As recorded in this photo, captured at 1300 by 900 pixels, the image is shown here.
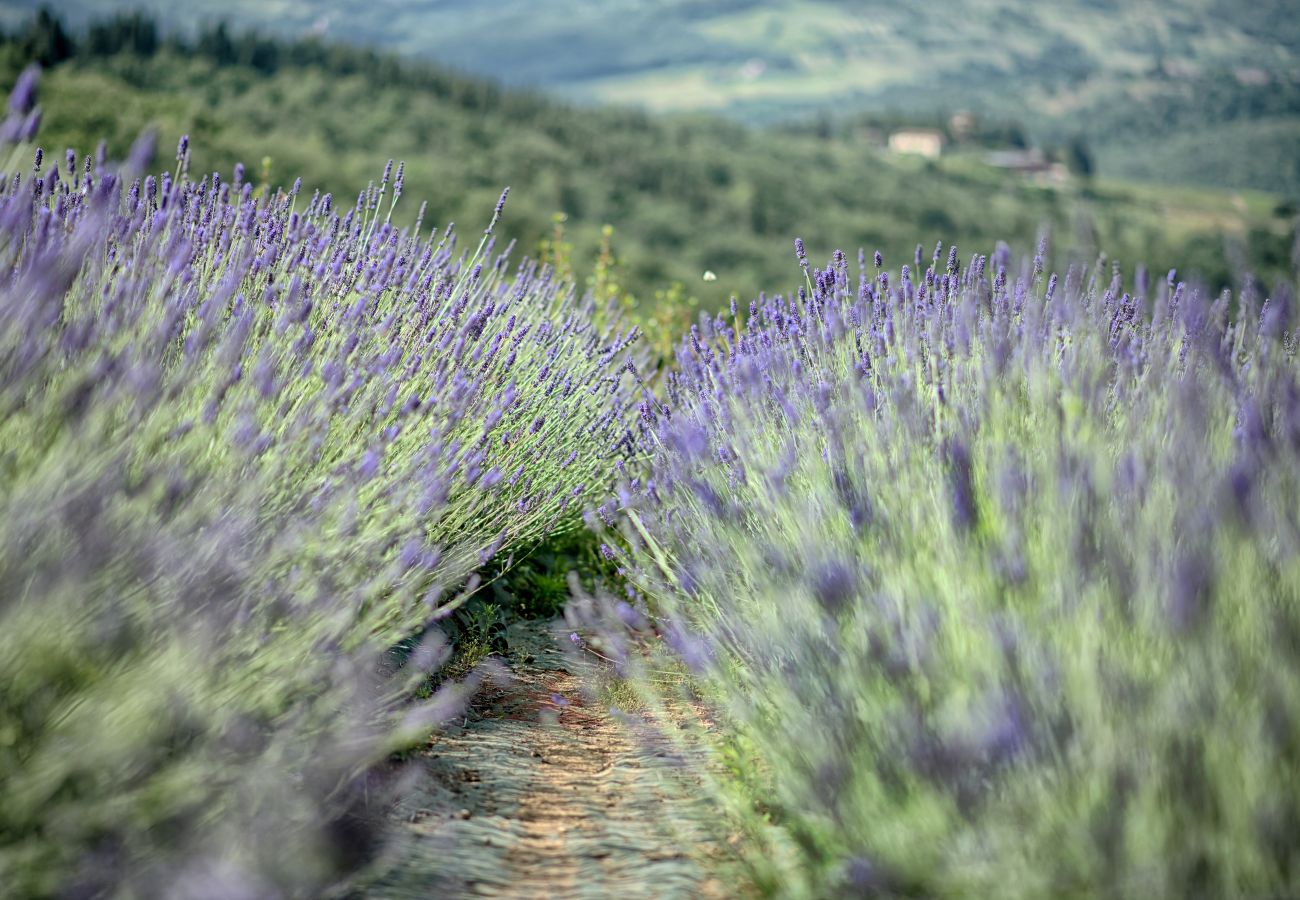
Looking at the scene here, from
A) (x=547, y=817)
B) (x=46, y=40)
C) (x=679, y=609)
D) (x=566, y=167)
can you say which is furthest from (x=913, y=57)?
(x=547, y=817)

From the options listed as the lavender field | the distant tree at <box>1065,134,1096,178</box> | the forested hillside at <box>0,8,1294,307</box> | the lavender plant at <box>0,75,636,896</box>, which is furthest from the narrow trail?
the distant tree at <box>1065,134,1096,178</box>

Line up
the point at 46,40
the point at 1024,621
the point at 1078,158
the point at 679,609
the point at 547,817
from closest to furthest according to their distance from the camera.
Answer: the point at 1024,621 < the point at 547,817 < the point at 679,609 < the point at 46,40 < the point at 1078,158

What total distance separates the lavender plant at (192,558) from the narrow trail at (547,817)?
0.42ft

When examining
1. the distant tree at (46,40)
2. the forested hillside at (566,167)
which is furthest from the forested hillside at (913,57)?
the forested hillside at (566,167)

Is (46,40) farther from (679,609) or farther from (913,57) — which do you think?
(913,57)

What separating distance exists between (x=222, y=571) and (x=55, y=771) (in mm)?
398

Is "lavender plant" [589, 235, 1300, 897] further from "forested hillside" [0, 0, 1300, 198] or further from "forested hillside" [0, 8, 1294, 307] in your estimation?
"forested hillside" [0, 8, 1294, 307]

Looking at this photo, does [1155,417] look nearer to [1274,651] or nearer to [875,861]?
[1274,651]

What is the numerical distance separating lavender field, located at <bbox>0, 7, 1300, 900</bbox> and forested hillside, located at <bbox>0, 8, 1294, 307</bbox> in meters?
24.3

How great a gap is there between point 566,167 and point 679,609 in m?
48.4

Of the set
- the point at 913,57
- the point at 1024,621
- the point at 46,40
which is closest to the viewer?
the point at 1024,621

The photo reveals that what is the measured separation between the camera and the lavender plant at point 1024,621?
→ 1344 millimetres

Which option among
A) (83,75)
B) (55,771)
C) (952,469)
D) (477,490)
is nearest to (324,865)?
(55,771)

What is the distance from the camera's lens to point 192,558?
1735 mm
